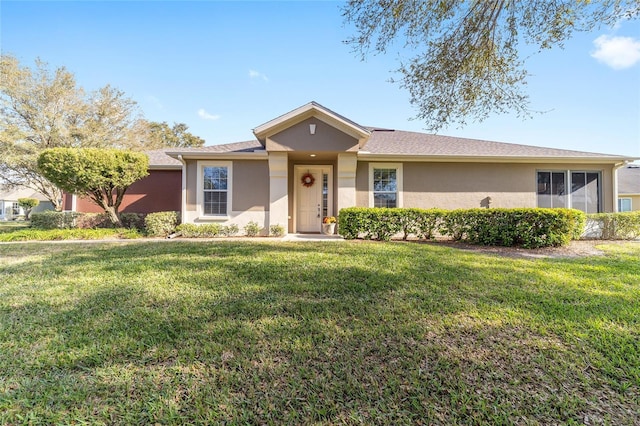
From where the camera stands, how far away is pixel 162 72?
12.8 m

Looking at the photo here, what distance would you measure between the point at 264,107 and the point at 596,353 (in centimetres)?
1348

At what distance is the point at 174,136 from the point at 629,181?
4499 centimetres

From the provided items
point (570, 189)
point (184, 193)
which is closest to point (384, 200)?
point (570, 189)

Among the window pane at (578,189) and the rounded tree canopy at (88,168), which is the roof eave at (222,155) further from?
the window pane at (578,189)

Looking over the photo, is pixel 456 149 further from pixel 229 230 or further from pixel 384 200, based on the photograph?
pixel 229 230

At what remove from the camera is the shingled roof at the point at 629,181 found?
20269 millimetres

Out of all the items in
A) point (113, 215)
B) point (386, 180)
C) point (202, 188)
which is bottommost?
point (113, 215)

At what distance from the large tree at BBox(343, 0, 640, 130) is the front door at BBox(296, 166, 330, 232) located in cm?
539

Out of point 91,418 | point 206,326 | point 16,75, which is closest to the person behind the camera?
point 91,418

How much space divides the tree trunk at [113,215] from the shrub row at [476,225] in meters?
9.63

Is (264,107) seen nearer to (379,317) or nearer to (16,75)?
(379,317)

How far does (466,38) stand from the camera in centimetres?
620

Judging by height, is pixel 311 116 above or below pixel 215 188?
above

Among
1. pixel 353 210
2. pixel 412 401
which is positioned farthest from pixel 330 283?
pixel 353 210
